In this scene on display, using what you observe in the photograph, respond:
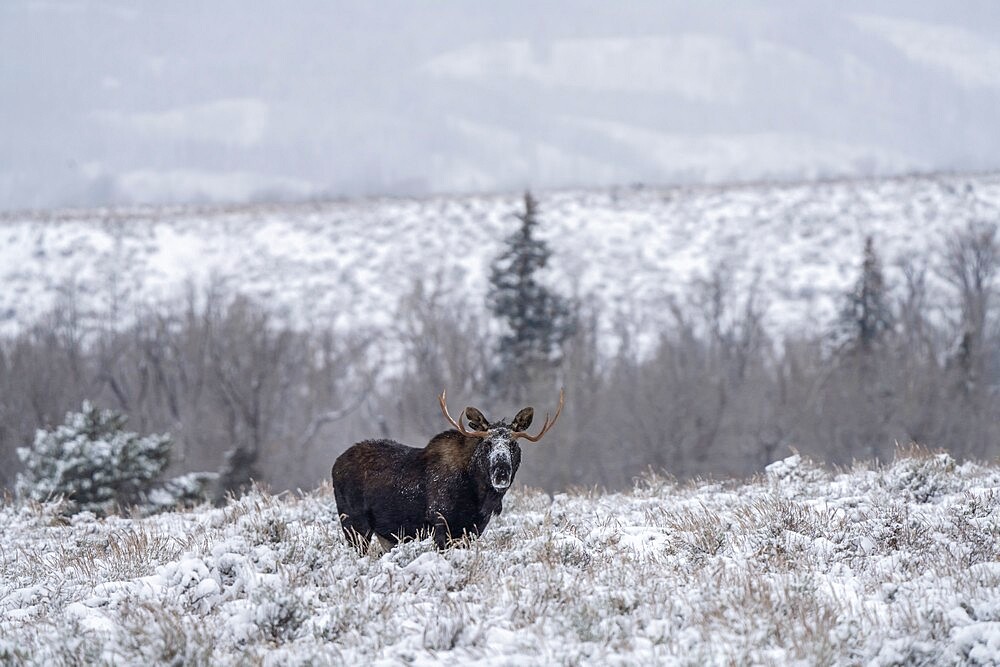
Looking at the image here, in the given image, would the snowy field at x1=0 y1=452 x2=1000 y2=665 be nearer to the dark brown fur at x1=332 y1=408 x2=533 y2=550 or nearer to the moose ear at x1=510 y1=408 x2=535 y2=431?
the dark brown fur at x1=332 y1=408 x2=533 y2=550

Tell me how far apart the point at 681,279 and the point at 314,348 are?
26.9m

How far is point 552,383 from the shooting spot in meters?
44.6

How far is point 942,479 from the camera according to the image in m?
10.1

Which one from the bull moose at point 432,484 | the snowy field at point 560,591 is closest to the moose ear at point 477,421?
the bull moose at point 432,484

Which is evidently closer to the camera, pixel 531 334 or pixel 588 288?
pixel 531 334

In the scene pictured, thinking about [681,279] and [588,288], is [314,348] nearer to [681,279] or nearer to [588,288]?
[588,288]

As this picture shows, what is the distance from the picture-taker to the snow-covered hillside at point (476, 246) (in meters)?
66.5

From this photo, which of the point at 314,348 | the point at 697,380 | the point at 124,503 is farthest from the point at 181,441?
the point at 124,503

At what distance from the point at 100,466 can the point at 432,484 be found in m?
15.3

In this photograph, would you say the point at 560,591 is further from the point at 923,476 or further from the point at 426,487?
the point at 923,476

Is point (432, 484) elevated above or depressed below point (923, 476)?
above

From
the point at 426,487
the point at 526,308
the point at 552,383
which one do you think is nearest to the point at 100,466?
the point at 426,487

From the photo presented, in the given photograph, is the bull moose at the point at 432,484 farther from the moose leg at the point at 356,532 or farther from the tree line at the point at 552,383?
the tree line at the point at 552,383

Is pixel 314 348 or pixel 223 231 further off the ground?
pixel 223 231
